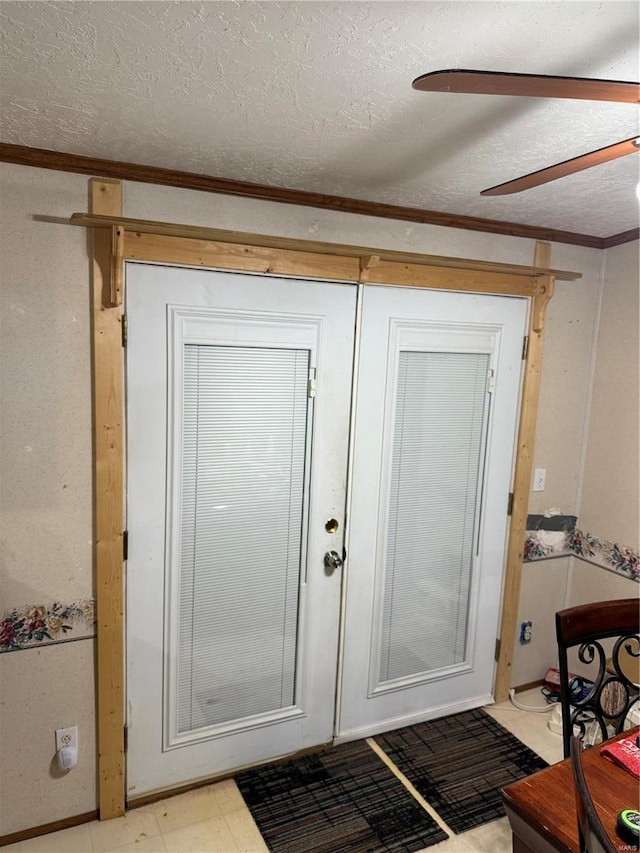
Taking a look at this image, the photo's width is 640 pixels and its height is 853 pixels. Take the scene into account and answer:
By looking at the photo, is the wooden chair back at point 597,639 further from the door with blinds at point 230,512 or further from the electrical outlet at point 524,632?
the electrical outlet at point 524,632

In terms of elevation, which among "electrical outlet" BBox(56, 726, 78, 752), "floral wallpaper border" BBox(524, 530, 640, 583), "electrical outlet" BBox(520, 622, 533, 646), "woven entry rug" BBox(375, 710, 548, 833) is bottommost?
"woven entry rug" BBox(375, 710, 548, 833)

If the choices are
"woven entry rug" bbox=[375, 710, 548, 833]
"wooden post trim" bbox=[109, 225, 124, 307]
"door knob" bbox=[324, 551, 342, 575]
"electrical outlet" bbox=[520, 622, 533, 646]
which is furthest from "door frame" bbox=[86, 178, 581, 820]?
"electrical outlet" bbox=[520, 622, 533, 646]

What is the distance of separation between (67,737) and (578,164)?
7.90 feet

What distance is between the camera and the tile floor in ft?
7.09

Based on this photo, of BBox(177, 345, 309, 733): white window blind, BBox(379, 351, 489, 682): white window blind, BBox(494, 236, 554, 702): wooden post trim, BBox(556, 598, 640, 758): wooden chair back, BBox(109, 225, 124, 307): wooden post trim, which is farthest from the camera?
BBox(494, 236, 554, 702): wooden post trim

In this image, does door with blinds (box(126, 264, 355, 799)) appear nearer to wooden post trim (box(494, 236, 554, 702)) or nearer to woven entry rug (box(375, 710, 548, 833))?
woven entry rug (box(375, 710, 548, 833))

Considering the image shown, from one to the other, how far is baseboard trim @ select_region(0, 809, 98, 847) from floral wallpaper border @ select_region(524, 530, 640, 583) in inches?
87.4

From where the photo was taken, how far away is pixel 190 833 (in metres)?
2.23

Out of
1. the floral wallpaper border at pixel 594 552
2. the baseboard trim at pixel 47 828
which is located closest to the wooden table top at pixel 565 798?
the floral wallpaper border at pixel 594 552

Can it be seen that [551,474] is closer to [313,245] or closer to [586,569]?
[586,569]

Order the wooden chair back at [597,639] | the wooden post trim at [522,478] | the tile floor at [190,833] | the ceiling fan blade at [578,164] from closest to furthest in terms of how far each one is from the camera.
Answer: the ceiling fan blade at [578,164] < the wooden chair back at [597,639] < the tile floor at [190,833] < the wooden post trim at [522,478]

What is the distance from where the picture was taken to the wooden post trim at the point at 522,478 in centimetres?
283

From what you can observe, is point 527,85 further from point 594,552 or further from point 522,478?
point 594,552

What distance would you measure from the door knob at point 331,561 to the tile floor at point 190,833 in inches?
37.1
